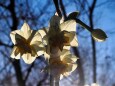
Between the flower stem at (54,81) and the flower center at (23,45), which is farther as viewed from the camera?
the flower center at (23,45)

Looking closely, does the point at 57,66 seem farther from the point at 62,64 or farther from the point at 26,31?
the point at 26,31

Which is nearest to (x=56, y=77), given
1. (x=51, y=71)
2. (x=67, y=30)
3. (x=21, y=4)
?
(x=51, y=71)

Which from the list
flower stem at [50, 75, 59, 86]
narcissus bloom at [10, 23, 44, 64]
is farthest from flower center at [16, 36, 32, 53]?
flower stem at [50, 75, 59, 86]

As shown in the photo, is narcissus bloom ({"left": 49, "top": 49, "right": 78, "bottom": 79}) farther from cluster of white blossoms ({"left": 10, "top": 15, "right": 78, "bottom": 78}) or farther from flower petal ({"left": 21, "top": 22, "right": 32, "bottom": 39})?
flower petal ({"left": 21, "top": 22, "right": 32, "bottom": 39})

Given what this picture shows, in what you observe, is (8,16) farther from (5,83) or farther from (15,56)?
(15,56)

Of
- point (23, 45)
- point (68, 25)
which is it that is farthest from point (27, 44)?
point (68, 25)

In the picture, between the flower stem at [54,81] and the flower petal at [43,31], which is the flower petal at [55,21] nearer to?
the flower petal at [43,31]

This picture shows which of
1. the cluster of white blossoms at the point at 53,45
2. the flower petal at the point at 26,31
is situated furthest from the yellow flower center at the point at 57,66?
the flower petal at the point at 26,31

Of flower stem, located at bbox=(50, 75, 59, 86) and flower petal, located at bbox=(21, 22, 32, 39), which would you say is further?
flower petal, located at bbox=(21, 22, 32, 39)
